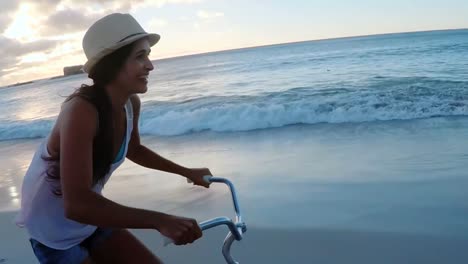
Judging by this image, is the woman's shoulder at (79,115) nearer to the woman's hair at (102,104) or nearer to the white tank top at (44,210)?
the woman's hair at (102,104)

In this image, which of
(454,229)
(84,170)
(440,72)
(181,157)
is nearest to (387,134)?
(181,157)

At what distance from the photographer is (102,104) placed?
174cm

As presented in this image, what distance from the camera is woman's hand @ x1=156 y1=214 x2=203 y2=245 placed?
5.13 feet

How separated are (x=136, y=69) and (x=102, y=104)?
0.18 m

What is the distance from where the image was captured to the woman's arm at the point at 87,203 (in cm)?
158

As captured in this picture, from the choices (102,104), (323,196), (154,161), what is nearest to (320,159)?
(323,196)

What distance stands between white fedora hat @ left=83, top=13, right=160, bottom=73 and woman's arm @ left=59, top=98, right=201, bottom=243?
0.84ft

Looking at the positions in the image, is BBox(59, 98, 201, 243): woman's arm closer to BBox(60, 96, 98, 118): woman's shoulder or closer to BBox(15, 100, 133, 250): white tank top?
BBox(60, 96, 98, 118): woman's shoulder

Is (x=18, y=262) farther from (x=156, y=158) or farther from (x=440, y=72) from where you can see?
(x=440, y=72)

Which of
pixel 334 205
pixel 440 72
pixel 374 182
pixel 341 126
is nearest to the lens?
pixel 334 205

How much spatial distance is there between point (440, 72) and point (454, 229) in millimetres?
13489

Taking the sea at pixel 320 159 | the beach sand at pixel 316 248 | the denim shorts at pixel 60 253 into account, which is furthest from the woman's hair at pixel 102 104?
the beach sand at pixel 316 248

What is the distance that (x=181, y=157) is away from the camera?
8383 millimetres

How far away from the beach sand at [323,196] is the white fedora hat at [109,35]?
2.81m
